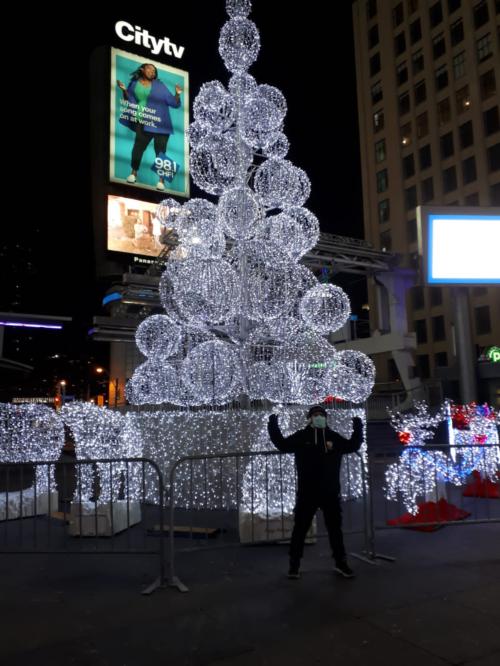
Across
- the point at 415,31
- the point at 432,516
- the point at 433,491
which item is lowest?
the point at 432,516

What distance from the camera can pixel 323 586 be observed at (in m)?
5.05

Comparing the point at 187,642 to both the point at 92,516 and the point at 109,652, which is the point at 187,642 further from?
the point at 92,516

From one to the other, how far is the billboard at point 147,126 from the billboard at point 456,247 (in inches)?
925

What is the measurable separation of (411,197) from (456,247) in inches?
1437

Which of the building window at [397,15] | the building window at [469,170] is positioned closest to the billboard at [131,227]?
the building window at [469,170]

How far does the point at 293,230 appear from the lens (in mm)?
8977

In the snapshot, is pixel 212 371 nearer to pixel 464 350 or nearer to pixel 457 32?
pixel 464 350

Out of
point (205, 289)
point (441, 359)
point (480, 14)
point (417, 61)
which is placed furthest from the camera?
point (417, 61)

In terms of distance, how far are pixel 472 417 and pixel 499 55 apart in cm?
3753

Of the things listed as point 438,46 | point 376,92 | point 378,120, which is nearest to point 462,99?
point 438,46

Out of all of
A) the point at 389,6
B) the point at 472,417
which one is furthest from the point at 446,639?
the point at 389,6

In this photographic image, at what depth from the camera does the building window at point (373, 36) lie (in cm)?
5169

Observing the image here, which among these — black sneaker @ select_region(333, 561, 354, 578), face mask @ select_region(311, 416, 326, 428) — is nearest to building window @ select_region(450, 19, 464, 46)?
face mask @ select_region(311, 416, 326, 428)

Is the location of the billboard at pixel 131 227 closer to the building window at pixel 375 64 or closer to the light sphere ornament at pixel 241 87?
the light sphere ornament at pixel 241 87
